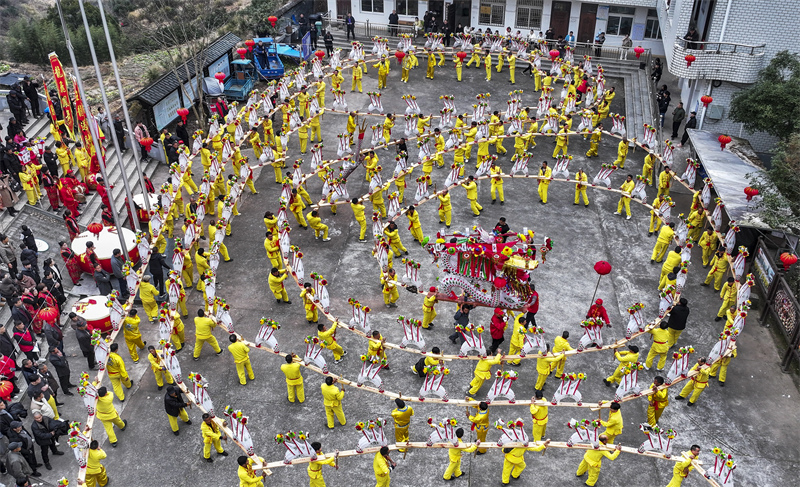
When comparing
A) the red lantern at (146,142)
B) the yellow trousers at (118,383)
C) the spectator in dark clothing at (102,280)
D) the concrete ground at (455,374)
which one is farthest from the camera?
the red lantern at (146,142)

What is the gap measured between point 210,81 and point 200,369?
52.8 ft

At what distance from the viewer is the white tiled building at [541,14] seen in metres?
32.0

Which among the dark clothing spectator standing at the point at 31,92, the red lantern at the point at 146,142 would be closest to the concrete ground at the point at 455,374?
the red lantern at the point at 146,142

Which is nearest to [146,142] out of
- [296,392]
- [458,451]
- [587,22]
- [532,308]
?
[296,392]

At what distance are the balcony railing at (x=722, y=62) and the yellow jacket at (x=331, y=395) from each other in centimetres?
1662

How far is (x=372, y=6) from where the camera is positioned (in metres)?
34.5

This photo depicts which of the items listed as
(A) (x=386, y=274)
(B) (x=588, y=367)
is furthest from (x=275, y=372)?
(B) (x=588, y=367)

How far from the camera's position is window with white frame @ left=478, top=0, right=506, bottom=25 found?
109 ft

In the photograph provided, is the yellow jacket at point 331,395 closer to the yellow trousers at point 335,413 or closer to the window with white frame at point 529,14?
the yellow trousers at point 335,413

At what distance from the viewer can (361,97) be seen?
28.2 m

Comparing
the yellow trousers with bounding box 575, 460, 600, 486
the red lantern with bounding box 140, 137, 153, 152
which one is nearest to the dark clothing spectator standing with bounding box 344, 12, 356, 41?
the red lantern with bounding box 140, 137, 153, 152

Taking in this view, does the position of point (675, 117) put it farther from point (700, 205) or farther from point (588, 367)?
point (588, 367)

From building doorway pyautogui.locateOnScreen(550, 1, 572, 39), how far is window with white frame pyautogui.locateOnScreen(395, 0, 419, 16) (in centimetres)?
656

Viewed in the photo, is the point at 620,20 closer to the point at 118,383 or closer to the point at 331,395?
the point at 331,395
